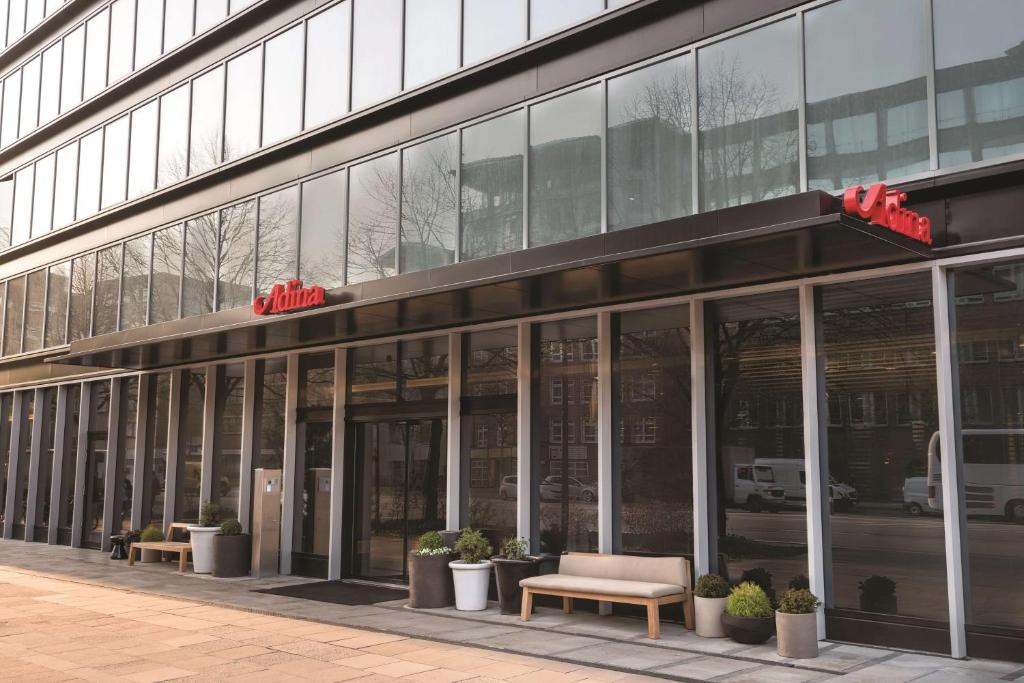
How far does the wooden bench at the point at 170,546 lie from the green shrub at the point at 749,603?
36.9 feet

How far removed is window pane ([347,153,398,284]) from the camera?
15305mm

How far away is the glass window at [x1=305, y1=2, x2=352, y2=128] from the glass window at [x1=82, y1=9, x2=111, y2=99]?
29.6 ft

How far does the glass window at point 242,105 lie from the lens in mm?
18547

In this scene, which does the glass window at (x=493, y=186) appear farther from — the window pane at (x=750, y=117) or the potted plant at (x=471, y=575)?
the potted plant at (x=471, y=575)

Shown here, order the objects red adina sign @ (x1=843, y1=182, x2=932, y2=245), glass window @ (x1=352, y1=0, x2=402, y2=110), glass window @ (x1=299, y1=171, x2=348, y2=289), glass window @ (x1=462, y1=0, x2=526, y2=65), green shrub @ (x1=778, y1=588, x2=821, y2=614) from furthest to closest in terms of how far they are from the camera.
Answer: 1. glass window @ (x1=299, y1=171, x2=348, y2=289)
2. glass window @ (x1=352, y1=0, x2=402, y2=110)
3. glass window @ (x1=462, y1=0, x2=526, y2=65)
4. green shrub @ (x1=778, y1=588, x2=821, y2=614)
5. red adina sign @ (x1=843, y1=182, x2=932, y2=245)

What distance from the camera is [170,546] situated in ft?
58.3

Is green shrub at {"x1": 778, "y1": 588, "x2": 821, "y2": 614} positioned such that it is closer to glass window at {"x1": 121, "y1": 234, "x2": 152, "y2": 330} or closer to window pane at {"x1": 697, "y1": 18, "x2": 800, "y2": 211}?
window pane at {"x1": 697, "y1": 18, "x2": 800, "y2": 211}

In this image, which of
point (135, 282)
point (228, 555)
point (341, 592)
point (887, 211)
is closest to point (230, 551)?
point (228, 555)

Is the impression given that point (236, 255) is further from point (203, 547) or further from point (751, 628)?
point (751, 628)

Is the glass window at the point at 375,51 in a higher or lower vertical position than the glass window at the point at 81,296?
higher

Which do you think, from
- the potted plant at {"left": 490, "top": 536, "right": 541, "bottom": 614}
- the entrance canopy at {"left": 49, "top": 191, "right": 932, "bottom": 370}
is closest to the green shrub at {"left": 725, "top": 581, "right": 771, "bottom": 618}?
the potted plant at {"left": 490, "top": 536, "right": 541, "bottom": 614}

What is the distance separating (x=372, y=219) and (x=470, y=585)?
21.1ft

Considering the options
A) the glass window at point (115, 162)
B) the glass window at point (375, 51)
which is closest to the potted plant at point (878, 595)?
the glass window at point (375, 51)

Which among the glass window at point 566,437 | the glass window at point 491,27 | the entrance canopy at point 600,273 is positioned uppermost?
the glass window at point 491,27
